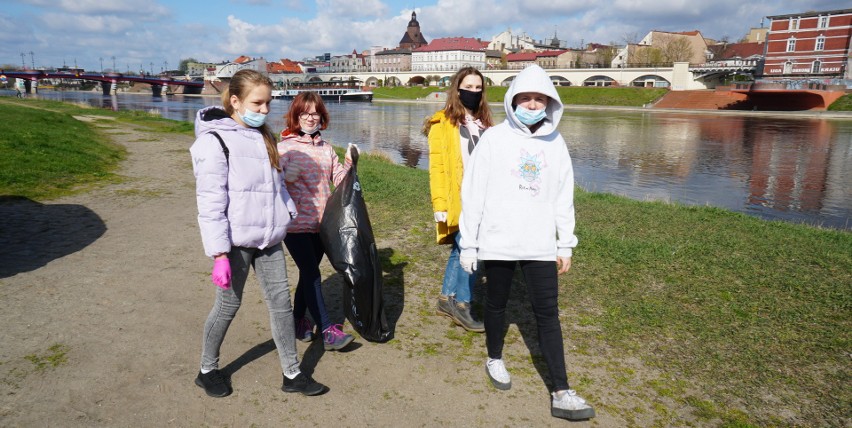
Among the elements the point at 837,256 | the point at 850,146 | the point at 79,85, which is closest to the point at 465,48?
the point at 79,85

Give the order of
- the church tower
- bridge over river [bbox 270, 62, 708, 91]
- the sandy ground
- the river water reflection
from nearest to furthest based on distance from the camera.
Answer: the sandy ground < the river water reflection < bridge over river [bbox 270, 62, 708, 91] < the church tower

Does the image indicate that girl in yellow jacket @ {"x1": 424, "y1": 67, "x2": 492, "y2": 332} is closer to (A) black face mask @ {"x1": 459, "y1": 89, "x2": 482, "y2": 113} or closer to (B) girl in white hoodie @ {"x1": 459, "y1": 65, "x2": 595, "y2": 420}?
(A) black face mask @ {"x1": 459, "y1": 89, "x2": 482, "y2": 113}

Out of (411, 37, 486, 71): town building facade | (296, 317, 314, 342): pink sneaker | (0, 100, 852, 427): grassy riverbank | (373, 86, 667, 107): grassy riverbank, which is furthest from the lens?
(411, 37, 486, 71): town building facade

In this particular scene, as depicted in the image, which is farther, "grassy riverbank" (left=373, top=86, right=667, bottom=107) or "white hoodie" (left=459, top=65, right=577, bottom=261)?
"grassy riverbank" (left=373, top=86, right=667, bottom=107)

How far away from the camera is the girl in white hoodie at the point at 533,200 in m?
3.22

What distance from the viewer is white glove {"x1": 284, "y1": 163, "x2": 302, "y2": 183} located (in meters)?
3.75

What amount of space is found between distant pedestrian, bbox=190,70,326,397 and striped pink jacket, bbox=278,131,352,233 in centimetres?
42

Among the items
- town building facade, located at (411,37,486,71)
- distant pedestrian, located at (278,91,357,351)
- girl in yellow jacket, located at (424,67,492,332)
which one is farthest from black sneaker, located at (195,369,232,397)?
town building facade, located at (411,37,486,71)

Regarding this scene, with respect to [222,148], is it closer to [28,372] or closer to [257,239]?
[257,239]

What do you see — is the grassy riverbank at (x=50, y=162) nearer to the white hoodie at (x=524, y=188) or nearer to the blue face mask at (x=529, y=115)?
the white hoodie at (x=524, y=188)

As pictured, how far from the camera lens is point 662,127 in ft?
125

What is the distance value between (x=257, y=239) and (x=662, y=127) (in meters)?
39.5

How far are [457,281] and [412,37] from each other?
165799mm

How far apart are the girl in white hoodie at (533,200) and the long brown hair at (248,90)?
1.21 m
